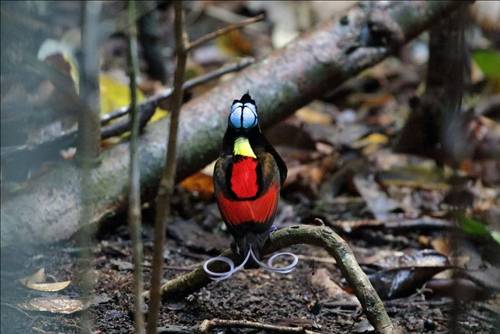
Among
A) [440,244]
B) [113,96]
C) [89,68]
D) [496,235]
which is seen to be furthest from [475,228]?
[113,96]

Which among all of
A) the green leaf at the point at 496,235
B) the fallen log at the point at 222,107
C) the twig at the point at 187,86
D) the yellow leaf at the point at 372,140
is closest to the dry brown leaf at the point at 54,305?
the fallen log at the point at 222,107

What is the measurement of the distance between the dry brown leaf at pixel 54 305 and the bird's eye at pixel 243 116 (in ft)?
2.51

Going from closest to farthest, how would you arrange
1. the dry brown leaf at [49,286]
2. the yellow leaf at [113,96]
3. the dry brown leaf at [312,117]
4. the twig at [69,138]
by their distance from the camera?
the dry brown leaf at [49,286] < the twig at [69,138] < the yellow leaf at [113,96] < the dry brown leaf at [312,117]

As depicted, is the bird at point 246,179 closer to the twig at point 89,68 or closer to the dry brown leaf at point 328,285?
the twig at point 89,68

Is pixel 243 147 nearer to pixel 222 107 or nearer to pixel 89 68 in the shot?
pixel 89 68

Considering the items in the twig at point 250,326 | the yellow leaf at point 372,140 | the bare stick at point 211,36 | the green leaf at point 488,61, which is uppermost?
the green leaf at point 488,61

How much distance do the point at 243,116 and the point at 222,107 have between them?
147 cm

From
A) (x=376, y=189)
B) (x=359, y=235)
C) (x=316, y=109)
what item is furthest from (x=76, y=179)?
(x=316, y=109)

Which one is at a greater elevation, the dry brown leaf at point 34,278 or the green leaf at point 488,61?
the green leaf at point 488,61

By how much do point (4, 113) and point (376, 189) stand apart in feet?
5.83

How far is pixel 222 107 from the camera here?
11.6ft

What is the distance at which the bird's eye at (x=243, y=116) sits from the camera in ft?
6.77

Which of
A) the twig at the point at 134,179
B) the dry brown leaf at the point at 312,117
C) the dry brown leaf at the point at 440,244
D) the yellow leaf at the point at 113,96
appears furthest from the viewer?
the dry brown leaf at the point at 312,117

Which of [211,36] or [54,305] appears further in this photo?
[54,305]
